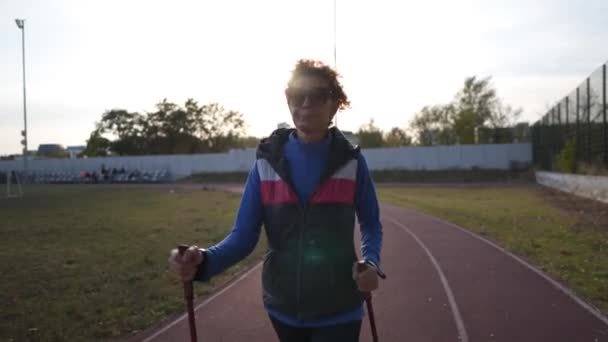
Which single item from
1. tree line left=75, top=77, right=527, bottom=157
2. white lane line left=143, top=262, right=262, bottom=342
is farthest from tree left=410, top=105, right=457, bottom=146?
white lane line left=143, top=262, right=262, bottom=342

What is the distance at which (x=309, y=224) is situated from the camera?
91.0 inches

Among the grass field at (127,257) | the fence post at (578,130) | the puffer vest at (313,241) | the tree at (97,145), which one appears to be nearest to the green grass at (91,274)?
the grass field at (127,257)

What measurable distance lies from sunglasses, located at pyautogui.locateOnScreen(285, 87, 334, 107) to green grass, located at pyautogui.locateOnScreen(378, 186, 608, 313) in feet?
18.3

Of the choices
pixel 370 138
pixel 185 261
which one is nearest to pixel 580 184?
pixel 185 261

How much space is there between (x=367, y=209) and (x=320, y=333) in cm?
59

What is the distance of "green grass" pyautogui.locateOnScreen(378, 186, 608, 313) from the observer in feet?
26.7

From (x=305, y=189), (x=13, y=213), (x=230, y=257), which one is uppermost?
(x=305, y=189)

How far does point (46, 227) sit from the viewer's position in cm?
1494

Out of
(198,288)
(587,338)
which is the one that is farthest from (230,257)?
(198,288)

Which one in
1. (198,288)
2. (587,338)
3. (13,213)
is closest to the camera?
(587,338)

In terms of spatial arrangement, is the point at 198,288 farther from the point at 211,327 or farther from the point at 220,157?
the point at 220,157

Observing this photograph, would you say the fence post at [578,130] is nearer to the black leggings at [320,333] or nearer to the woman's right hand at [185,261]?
the black leggings at [320,333]

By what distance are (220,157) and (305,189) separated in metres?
53.3

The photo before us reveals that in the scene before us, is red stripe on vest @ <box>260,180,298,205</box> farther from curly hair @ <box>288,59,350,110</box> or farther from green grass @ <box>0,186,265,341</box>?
green grass @ <box>0,186,265,341</box>
